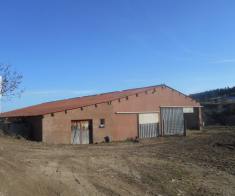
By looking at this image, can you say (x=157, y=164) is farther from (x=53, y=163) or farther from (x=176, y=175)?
(x=53, y=163)

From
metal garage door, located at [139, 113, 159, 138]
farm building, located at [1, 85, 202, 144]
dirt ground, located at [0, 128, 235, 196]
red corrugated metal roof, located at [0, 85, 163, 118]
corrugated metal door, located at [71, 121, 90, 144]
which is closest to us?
dirt ground, located at [0, 128, 235, 196]

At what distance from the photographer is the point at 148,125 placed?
38.2m

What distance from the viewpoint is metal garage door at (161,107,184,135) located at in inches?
1572

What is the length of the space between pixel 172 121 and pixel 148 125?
3.83 metres

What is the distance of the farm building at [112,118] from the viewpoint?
3075 cm

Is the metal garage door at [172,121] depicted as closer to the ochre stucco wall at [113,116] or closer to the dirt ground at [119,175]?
the ochre stucco wall at [113,116]

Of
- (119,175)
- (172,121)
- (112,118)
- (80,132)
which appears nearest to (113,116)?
(112,118)

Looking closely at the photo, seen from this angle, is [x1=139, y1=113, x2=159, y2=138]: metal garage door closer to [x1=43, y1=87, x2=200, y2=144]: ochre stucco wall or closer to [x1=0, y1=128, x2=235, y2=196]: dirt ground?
[x1=43, y1=87, x2=200, y2=144]: ochre stucco wall

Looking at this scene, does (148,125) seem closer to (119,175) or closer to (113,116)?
(113,116)

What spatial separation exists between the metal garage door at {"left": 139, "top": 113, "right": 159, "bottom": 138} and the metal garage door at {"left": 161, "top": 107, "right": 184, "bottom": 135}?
1024 millimetres

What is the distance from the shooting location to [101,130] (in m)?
33.8

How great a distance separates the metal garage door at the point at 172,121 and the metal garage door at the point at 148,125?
3.36 ft

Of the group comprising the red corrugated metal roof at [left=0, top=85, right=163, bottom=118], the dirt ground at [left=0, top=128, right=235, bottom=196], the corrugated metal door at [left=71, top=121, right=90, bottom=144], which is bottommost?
the dirt ground at [left=0, top=128, right=235, bottom=196]

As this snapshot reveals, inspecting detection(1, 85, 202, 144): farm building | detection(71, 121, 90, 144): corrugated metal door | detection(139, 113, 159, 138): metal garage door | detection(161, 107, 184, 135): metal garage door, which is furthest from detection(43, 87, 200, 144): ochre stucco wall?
detection(161, 107, 184, 135): metal garage door
